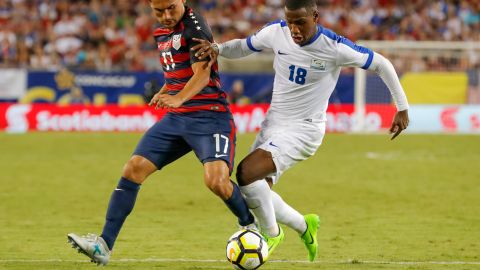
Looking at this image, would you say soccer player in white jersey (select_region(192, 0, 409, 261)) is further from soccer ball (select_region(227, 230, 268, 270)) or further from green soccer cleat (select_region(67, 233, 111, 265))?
green soccer cleat (select_region(67, 233, 111, 265))

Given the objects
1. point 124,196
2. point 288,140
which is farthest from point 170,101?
point 288,140

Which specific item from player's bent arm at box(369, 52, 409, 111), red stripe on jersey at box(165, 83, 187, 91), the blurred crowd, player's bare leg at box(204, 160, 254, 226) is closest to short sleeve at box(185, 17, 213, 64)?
red stripe on jersey at box(165, 83, 187, 91)

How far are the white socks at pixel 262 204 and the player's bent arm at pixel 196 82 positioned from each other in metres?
1.01

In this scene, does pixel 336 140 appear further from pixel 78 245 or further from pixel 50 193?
pixel 78 245

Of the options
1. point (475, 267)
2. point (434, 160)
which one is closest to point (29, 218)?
point (475, 267)

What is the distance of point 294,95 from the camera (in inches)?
350

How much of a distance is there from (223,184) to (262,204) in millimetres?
592

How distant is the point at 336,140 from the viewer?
75.2ft

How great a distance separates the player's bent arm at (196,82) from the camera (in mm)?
8094

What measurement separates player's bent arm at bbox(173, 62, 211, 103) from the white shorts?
3.10ft

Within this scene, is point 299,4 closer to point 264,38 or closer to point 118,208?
point 264,38

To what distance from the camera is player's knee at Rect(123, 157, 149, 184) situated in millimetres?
8281

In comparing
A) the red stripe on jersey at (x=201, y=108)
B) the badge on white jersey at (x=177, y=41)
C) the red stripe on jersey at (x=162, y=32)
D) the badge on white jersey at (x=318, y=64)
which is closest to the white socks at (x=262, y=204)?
the red stripe on jersey at (x=201, y=108)

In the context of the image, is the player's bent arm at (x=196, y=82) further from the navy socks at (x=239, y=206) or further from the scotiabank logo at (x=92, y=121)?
the scotiabank logo at (x=92, y=121)
